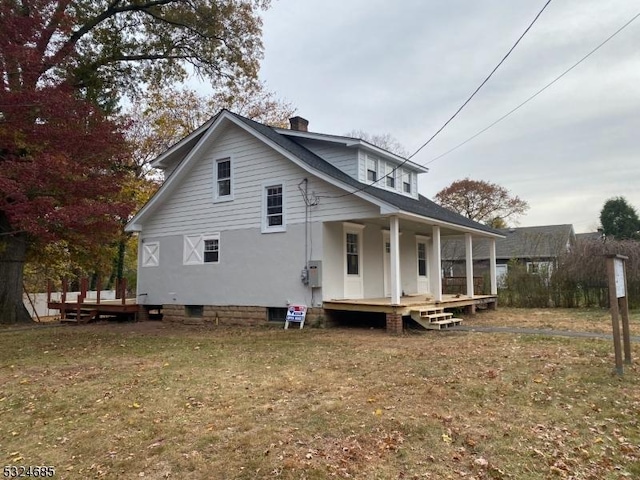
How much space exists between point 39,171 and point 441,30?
9706mm

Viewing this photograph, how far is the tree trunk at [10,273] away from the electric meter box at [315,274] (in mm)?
10356

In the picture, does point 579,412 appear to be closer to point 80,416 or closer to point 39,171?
point 80,416

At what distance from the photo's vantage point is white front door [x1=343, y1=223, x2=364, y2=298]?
13.2m

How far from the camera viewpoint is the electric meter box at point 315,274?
11984mm

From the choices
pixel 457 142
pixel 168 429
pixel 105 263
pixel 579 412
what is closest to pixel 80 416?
pixel 168 429

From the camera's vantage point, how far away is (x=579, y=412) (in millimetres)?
4895

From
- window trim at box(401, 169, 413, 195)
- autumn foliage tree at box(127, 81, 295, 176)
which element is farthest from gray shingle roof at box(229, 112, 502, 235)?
autumn foliage tree at box(127, 81, 295, 176)

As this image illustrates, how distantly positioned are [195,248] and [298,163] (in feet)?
15.9

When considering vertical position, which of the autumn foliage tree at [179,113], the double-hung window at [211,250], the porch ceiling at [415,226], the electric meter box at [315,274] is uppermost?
the autumn foliage tree at [179,113]

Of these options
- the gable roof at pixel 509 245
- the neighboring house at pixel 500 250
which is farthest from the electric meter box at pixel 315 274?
the gable roof at pixel 509 245

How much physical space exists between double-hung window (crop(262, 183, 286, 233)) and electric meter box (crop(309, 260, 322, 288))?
1.60 metres

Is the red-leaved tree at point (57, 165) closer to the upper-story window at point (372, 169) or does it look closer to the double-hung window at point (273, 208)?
the double-hung window at point (273, 208)

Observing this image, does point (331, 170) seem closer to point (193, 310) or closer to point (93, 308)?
point (193, 310)

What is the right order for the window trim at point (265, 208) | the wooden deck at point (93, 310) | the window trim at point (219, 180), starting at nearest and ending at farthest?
1. the window trim at point (265, 208)
2. the window trim at point (219, 180)
3. the wooden deck at point (93, 310)
